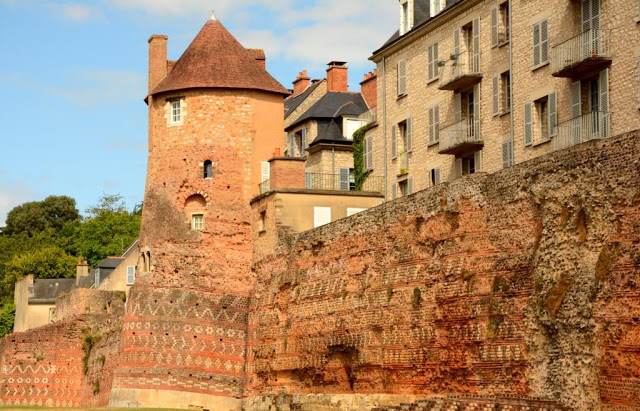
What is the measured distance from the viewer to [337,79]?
6675 cm

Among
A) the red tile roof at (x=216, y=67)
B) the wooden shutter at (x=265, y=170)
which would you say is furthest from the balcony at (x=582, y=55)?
the red tile roof at (x=216, y=67)

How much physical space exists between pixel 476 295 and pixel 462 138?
11538 mm

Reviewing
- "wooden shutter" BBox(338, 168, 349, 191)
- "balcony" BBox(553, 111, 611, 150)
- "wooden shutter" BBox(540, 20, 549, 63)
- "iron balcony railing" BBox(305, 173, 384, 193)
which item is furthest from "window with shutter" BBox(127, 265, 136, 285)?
"balcony" BBox(553, 111, 611, 150)

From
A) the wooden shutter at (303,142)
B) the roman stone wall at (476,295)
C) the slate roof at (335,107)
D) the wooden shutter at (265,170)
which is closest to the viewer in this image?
the roman stone wall at (476,295)

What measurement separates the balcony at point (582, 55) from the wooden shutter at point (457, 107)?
676 centimetres

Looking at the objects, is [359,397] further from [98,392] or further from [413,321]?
[98,392]

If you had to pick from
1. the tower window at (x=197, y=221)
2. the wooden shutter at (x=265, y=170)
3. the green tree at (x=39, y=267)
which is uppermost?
the wooden shutter at (x=265, y=170)

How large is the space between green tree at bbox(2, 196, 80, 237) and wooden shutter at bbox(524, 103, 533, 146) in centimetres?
7088

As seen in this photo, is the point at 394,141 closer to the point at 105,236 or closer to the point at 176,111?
the point at 176,111

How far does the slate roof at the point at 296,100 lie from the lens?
222ft

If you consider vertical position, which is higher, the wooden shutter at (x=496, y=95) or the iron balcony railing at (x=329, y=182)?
the wooden shutter at (x=496, y=95)

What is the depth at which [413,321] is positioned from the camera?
39.0 metres

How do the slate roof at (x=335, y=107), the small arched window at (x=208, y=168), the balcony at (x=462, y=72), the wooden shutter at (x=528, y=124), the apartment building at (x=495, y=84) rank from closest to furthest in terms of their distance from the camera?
1. the apartment building at (x=495, y=84)
2. the wooden shutter at (x=528, y=124)
3. the balcony at (x=462, y=72)
4. the small arched window at (x=208, y=168)
5. the slate roof at (x=335, y=107)

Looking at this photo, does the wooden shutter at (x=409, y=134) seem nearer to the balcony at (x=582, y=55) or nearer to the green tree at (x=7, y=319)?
the balcony at (x=582, y=55)
